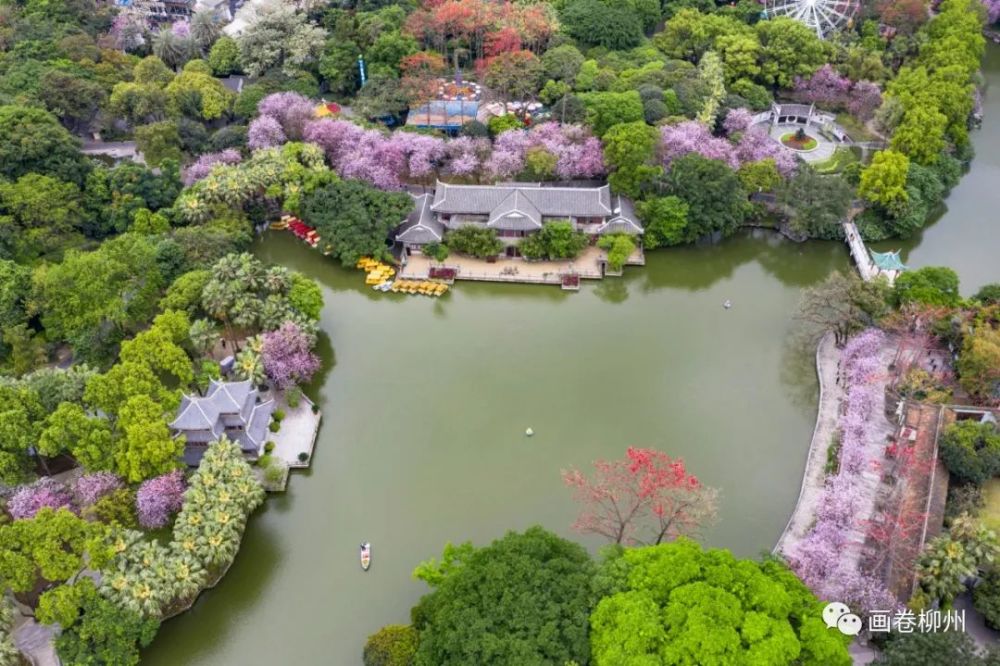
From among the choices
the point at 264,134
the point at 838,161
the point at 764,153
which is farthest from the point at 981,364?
the point at 264,134

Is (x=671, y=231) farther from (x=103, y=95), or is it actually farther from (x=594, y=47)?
(x=103, y=95)

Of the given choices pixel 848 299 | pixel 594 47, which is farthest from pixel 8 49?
pixel 848 299

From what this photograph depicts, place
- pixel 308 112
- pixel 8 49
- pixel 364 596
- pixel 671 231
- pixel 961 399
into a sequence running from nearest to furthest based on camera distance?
pixel 364 596 → pixel 961 399 → pixel 671 231 → pixel 308 112 → pixel 8 49

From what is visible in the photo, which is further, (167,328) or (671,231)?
(671,231)

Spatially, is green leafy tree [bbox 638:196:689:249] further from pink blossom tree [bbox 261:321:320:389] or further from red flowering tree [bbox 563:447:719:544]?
pink blossom tree [bbox 261:321:320:389]

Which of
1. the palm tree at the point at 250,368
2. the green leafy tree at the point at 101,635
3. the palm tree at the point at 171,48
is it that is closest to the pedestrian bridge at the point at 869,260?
the palm tree at the point at 250,368

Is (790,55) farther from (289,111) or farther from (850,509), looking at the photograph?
(850,509)

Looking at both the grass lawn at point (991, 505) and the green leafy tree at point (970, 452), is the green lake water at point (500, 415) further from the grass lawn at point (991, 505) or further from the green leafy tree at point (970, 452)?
the grass lawn at point (991, 505)
